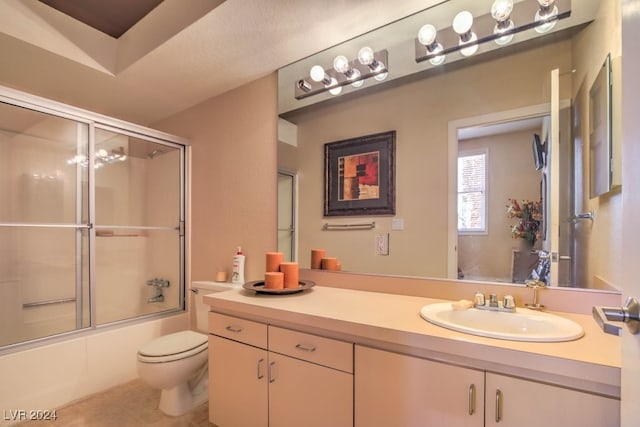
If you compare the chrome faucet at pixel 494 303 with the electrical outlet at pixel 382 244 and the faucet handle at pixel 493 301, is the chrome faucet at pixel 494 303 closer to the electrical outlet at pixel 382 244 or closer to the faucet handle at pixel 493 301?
the faucet handle at pixel 493 301

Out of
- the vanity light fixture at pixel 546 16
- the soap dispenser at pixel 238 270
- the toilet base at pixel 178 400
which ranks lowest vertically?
the toilet base at pixel 178 400

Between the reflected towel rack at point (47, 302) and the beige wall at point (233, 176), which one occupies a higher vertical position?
the beige wall at point (233, 176)

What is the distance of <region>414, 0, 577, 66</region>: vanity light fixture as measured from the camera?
1276 millimetres

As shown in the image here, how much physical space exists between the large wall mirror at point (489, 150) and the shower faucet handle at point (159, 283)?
173cm

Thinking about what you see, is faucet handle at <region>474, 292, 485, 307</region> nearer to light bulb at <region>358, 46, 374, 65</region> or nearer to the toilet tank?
light bulb at <region>358, 46, 374, 65</region>

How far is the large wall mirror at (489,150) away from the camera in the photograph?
1.20 meters

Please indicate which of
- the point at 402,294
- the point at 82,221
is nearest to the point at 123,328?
the point at 82,221

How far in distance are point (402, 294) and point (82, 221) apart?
2305 mm

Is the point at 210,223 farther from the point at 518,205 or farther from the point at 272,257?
the point at 518,205

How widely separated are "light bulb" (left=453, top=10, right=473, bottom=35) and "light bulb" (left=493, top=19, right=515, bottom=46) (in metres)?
0.12

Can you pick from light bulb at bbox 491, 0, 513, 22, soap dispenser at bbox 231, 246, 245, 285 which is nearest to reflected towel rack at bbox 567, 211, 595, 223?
light bulb at bbox 491, 0, 513, 22

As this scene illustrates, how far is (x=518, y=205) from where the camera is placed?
1.31 m

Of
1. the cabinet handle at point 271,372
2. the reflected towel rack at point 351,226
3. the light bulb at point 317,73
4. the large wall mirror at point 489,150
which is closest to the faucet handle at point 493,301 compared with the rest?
the large wall mirror at point 489,150

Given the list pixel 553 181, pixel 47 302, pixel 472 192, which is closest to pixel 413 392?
pixel 472 192
